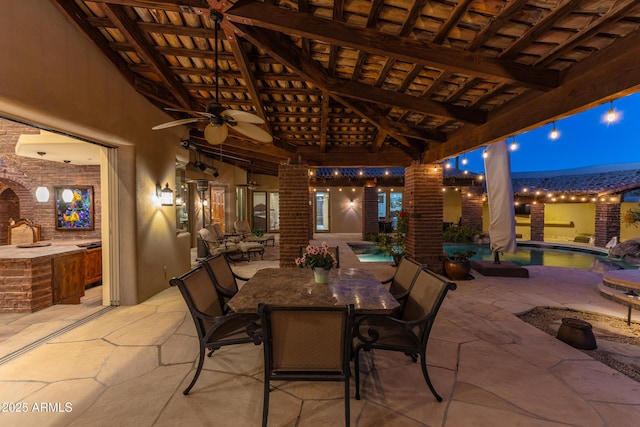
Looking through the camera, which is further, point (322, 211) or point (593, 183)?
point (322, 211)

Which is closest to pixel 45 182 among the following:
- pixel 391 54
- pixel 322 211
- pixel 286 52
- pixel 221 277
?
pixel 221 277

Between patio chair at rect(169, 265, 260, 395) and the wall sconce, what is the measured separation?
2821 millimetres

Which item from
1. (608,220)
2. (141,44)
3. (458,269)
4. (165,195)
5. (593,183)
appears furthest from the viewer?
(593,183)

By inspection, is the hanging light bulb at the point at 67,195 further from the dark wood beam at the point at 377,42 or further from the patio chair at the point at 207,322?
the dark wood beam at the point at 377,42

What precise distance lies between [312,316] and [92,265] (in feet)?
17.4

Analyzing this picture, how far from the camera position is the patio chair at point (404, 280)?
2.68 meters

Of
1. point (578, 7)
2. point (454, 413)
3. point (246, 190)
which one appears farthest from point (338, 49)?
point (246, 190)

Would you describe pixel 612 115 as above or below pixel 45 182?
above

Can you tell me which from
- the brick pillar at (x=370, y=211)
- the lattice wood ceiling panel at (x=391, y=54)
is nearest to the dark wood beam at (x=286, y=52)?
the lattice wood ceiling panel at (x=391, y=54)

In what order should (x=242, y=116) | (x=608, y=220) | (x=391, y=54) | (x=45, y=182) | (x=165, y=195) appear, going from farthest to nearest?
1. (x=608, y=220)
2. (x=45, y=182)
3. (x=165, y=195)
4. (x=242, y=116)
5. (x=391, y=54)

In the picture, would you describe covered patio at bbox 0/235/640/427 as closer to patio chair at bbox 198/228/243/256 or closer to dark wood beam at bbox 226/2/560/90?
dark wood beam at bbox 226/2/560/90

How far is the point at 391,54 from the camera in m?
2.43

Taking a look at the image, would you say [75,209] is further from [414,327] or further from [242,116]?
[414,327]

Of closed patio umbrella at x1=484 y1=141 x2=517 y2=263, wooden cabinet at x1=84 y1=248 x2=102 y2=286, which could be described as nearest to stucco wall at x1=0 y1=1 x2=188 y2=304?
wooden cabinet at x1=84 y1=248 x2=102 y2=286
